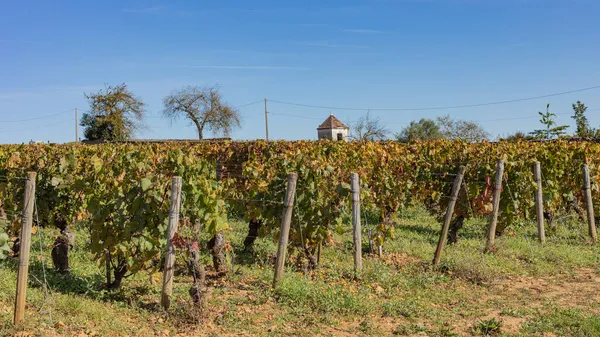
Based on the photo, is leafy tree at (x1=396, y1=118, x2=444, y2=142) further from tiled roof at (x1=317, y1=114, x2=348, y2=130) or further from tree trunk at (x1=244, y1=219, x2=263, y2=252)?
tree trunk at (x1=244, y1=219, x2=263, y2=252)

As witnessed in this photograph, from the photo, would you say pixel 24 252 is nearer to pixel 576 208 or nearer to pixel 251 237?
pixel 251 237

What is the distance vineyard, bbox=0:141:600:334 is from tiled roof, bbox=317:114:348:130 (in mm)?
47072

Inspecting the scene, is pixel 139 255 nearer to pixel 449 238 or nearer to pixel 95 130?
pixel 449 238

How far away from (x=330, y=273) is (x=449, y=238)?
4036 millimetres

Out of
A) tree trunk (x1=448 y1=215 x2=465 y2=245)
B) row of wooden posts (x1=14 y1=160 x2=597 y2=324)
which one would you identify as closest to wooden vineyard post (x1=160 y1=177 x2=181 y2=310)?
row of wooden posts (x1=14 y1=160 x2=597 y2=324)

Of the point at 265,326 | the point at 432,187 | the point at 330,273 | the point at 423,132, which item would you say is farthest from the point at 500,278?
the point at 423,132

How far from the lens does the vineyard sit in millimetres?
6258

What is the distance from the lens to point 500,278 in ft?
26.9

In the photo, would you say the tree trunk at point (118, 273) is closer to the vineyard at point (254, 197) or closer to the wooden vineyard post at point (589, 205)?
the vineyard at point (254, 197)

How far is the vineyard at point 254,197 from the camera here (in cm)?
626

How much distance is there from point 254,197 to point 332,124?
173ft

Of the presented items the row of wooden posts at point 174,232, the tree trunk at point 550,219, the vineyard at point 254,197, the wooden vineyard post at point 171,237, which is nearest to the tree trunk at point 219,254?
the vineyard at point 254,197

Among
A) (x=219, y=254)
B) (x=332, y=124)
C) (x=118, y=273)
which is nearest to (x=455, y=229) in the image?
(x=219, y=254)

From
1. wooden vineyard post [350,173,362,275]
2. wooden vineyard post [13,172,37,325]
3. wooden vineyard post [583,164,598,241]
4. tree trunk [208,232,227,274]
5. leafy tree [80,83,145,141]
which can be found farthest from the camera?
leafy tree [80,83,145,141]
